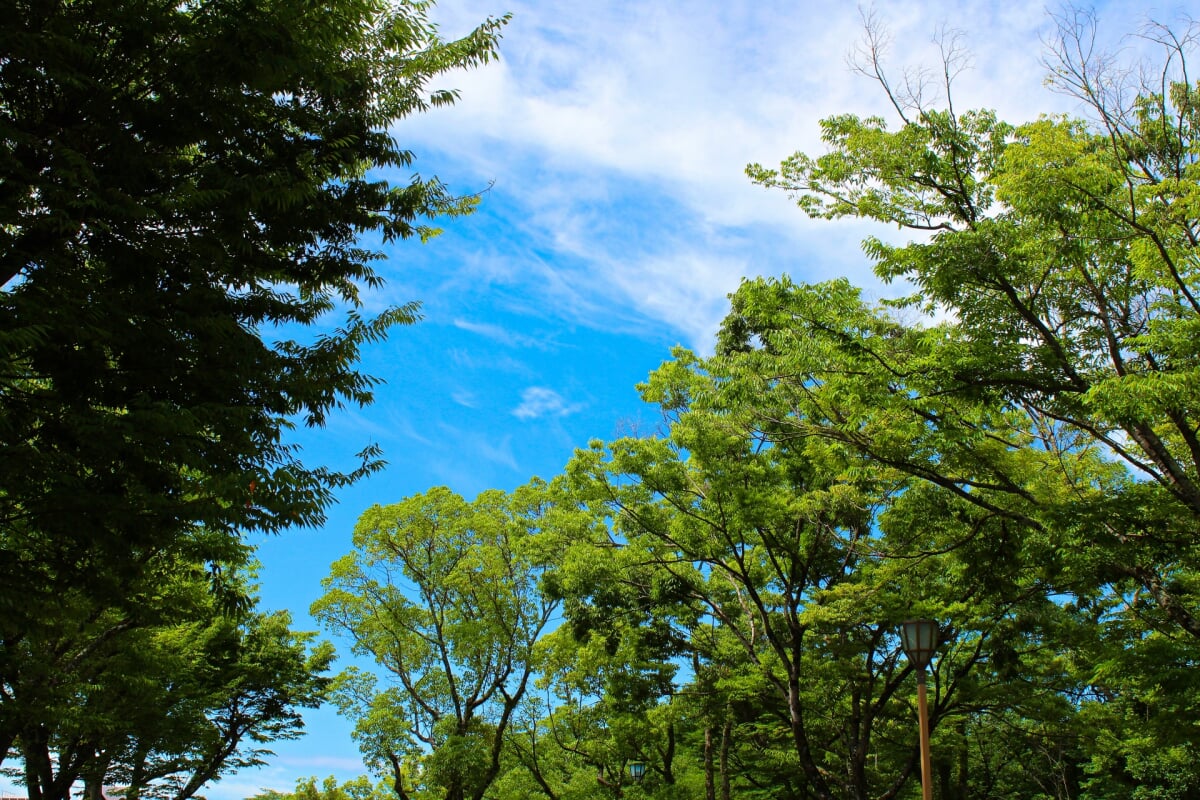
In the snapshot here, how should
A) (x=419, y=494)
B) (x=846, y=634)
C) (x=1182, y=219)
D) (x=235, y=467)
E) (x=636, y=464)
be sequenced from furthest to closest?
1. (x=419, y=494)
2. (x=846, y=634)
3. (x=636, y=464)
4. (x=1182, y=219)
5. (x=235, y=467)

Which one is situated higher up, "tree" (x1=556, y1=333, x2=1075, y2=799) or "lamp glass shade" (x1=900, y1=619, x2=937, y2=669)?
"tree" (x1=556, y1=333, x2=1075, y2=799)

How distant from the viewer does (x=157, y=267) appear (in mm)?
6910

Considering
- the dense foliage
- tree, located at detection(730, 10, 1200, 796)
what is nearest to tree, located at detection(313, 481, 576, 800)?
the dense foliage

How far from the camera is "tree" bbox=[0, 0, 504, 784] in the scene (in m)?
5.99

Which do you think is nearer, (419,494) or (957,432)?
(957,432)

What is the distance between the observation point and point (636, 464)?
14.9 meters

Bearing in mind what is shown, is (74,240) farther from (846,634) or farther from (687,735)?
(687,735)

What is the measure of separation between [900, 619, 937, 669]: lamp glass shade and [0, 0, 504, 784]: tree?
21.2 ft

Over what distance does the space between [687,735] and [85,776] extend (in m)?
16.0

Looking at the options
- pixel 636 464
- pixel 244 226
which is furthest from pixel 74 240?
pixel 636 464

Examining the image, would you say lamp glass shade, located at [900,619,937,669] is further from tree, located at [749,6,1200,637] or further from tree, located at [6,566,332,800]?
tree, located at [6,566,332,800]

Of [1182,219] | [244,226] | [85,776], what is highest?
[1182,219]

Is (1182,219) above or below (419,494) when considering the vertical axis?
below

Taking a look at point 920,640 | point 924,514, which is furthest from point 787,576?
point 920,640
